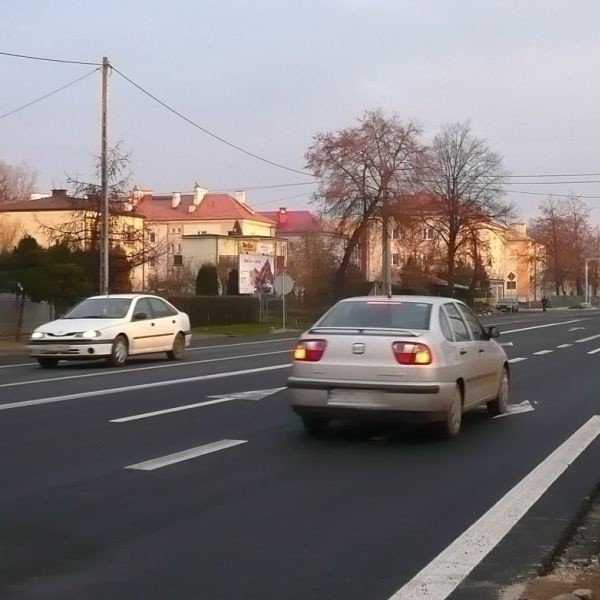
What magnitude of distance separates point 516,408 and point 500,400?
94 cm

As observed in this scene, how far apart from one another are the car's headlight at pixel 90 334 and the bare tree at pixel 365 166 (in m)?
38.5

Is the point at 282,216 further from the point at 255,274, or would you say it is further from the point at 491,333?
the point at 491,333

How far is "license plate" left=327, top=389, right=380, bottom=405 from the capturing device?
10516 millimetres

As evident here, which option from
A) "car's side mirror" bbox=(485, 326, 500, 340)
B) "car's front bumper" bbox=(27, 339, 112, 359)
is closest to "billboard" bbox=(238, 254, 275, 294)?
"car's front bumper" bbox=(27, 339, 112, 359)

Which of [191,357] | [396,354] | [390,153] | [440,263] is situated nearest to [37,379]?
[191,357]

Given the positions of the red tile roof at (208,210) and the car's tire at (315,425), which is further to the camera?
the red tile roof at (208,210)

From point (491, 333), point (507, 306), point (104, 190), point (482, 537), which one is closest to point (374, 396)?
point (491, 333)

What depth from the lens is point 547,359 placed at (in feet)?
80.3

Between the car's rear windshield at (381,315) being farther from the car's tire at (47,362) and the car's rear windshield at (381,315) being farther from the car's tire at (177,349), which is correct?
the car's tire at (177,349)

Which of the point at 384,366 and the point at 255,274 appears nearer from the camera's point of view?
the point at 384,366

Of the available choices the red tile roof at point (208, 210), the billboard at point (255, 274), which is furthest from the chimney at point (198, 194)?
the billboard at point (255, 274)

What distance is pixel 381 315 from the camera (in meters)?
11.2

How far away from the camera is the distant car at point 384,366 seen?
34.4 feet

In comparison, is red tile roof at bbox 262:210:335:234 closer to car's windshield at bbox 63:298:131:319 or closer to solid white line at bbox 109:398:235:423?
car's windshield at bbox 63:298:131:319
